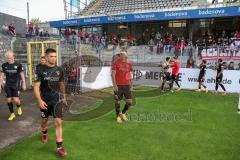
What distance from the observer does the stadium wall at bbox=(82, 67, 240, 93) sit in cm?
1258

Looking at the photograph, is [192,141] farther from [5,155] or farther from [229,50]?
[229,50]

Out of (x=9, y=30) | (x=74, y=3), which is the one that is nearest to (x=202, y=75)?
(x=9, y=30)

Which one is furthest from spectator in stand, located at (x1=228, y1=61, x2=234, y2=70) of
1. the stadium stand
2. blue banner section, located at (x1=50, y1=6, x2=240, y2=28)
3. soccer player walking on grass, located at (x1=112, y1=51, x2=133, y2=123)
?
the stadium stand

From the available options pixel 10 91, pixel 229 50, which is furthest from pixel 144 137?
pixel 229 50

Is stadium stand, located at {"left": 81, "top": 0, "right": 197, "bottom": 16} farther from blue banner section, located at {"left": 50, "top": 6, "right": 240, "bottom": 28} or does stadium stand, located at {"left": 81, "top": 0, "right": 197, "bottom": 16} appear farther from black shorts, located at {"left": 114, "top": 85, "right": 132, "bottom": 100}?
black shorts, located at {"left": 114, "top": 85, "right": 132, "bottom": 100}

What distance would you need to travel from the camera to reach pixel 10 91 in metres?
7.54

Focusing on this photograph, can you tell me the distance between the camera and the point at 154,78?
14680mm

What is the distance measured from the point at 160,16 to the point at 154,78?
873 centimetres

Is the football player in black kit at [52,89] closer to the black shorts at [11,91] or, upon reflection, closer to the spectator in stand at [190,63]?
the black shorts at [11,91]

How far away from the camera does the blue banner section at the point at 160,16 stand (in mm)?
18578

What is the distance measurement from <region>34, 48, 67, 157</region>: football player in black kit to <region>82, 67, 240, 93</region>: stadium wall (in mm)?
6757

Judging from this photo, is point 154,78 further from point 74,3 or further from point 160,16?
point 74,3

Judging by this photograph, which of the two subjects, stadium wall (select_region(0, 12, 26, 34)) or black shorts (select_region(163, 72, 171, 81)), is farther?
stadium wall (select_region(0, 12, 26, 34))

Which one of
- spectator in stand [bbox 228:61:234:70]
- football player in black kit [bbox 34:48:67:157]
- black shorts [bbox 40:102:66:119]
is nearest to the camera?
football player in black kit [bbox 34:48:67:157]
